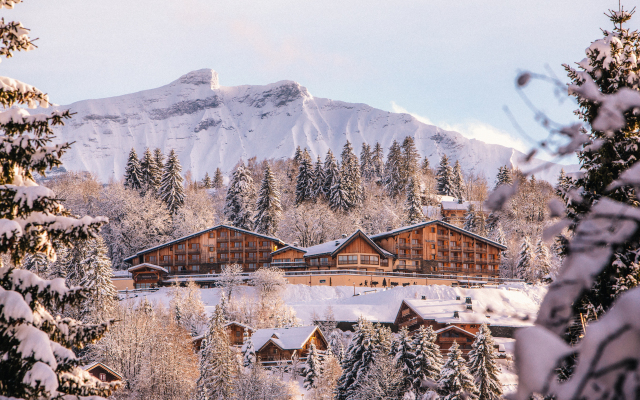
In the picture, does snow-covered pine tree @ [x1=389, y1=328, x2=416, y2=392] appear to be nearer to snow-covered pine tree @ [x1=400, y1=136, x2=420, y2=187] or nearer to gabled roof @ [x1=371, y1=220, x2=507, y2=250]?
gabled roof @ [x1=371, y1=220, x2=507, y2=250]

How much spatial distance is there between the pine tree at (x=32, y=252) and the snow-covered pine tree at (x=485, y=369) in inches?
1020

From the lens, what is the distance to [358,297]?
A: 197 feet

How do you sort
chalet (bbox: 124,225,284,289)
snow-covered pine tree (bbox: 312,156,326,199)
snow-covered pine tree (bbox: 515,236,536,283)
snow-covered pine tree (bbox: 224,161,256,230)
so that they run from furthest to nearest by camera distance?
1. snow-covered pine tree (bbox: 312,156,326,199)
2. snow-covered pine tree (bbox: 224,161,256,230)
3. chalet (bbox: 124,225,284,289)
4. snow-covered pine tree (bbox: 515,236,536,283)

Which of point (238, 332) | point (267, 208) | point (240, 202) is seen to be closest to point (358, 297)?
point (238, 332)

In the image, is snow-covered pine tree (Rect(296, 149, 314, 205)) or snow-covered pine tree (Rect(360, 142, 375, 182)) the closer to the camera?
snow-covered pine tree (Rect(296, 149, 314, 205))

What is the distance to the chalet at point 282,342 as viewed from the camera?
48438mm

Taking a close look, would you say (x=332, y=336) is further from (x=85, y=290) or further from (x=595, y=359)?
(x=595, y=359)

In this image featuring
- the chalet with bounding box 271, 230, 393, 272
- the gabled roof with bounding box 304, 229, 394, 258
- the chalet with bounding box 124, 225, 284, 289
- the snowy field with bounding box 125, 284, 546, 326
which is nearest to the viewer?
the snowy field with bounding box 125, 284, 546, 326

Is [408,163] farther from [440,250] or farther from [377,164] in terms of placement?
[440,250]

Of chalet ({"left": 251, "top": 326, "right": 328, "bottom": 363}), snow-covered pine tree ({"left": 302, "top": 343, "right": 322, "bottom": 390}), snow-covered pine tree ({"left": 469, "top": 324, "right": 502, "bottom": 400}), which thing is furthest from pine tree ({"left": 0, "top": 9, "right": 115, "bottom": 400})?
chalet ({"left": 251, "top": 326, "right": 328, "bottom": 363})

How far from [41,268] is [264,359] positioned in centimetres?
2706

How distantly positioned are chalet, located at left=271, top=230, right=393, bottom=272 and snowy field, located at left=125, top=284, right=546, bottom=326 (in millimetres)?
4392

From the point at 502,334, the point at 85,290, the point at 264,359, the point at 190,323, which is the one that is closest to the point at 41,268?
the point at 190,323

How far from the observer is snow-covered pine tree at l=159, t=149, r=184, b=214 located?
8700 cm
